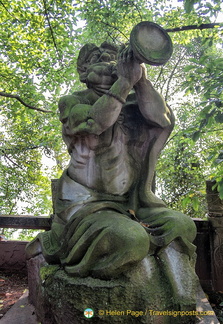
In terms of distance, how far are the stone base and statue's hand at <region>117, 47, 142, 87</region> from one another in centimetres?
127

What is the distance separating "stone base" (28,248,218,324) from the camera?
5.72ft

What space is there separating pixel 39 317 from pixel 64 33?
18.6 ft

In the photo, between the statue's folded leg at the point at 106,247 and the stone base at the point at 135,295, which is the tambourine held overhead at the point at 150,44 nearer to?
the statue's folded leg at the point at 106,247

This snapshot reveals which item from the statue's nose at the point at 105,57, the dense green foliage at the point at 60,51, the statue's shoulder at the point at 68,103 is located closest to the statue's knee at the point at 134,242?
the statue's shoulder at the point at 68,103

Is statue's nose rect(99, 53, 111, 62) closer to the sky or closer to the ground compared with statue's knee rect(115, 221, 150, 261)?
closer to the sky

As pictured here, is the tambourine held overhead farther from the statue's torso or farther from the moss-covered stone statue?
the statue's torso

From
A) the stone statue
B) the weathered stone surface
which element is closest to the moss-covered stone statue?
the stone statue

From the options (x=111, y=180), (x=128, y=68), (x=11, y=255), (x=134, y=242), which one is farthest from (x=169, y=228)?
(x=11, y=255)

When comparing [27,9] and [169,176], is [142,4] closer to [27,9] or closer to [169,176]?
[27,9]

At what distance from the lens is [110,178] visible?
2.38m

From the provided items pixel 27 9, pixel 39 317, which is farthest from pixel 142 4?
pixel 39 317

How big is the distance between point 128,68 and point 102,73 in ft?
1.00

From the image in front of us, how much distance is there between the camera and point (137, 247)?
1771 millimetres

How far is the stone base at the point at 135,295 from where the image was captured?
174 centimetres
